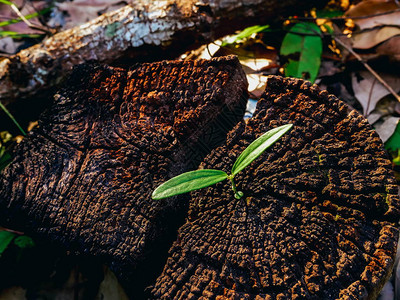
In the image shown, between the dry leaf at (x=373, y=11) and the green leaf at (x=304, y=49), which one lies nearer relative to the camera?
the green leaf at (x=304, y=49)

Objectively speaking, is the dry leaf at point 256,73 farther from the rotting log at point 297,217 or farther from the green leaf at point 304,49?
the rotting log at point 297,217

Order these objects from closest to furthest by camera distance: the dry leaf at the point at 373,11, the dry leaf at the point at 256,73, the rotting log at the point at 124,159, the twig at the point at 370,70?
1. the rotting log at the point at 124,159
2. the dry leaf at the point at 256,73
3. the twig at the point at 370,70
4. the dry leaf at the point at 373,11

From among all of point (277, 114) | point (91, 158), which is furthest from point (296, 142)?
point (91, 158)

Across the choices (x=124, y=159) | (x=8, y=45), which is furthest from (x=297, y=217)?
(x=8, y=45)

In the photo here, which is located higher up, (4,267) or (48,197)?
(48,197)

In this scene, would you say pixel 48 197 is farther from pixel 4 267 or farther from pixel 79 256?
pixel 4 267

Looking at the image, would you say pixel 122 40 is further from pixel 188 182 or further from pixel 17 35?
pixel 188 182

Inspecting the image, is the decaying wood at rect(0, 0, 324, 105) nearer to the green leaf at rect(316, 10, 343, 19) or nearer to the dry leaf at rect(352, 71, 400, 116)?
the green leaf at rect(316, 10, 343, 19)

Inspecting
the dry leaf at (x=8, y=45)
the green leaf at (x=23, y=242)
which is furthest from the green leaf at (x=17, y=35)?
the green leaf at (x=23, y=242)
